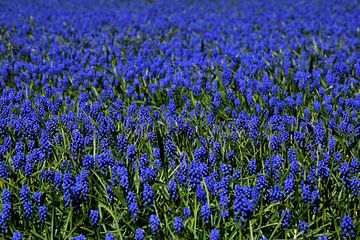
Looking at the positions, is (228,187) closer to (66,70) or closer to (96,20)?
(66,70)

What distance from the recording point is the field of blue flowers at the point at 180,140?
11.6ft

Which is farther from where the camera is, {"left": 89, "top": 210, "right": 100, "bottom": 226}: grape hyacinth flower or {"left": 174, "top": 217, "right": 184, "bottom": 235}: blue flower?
{"left": 89, "top": 210, "right": 100, "bottom": 226}: grape hyacinth flower

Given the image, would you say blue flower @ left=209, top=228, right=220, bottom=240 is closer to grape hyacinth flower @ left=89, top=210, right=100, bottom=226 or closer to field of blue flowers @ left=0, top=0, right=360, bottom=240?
field of blue flowers @ left=0, top=0, right=360, bottom=240

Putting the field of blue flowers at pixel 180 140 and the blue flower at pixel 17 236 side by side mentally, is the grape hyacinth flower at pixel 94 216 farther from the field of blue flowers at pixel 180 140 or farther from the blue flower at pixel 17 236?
the blue flower at pixel 17 236

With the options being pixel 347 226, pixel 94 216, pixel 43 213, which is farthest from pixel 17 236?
pixel 347 226

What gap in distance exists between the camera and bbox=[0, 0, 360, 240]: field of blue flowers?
3537 mm

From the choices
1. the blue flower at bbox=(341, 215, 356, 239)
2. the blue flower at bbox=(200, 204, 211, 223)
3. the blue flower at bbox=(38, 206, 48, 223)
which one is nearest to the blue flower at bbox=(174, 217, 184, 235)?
the blue flower at bbox=(200, 204, 211, 223)

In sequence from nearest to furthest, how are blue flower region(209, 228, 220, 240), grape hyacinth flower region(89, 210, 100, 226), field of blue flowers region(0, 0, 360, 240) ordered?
blue flower region(209, 228, 220, 240)
grape hyacinth flower region(89, 210, 100, 226)
field of blue flowers region(0, 0, 360, 240)

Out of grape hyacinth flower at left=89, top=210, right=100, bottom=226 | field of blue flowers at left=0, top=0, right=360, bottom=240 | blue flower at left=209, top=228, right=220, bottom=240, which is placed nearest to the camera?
blue flower at left=209, top=228, right=220, bottom=240

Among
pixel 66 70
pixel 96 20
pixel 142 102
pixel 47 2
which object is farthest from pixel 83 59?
pixel 47 2

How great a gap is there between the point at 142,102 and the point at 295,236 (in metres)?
2.94

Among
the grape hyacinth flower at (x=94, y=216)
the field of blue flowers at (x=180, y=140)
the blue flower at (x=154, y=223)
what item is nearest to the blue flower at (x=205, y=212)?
the field of blue flowers at (x=180, y=140)

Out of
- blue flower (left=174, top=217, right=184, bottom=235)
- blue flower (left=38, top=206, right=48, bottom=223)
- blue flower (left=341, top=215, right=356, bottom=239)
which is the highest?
blue flower (left=38, top=206, right=48, bottom=223)

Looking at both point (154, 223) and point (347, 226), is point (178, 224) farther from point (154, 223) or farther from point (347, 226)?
point (347, 226)
